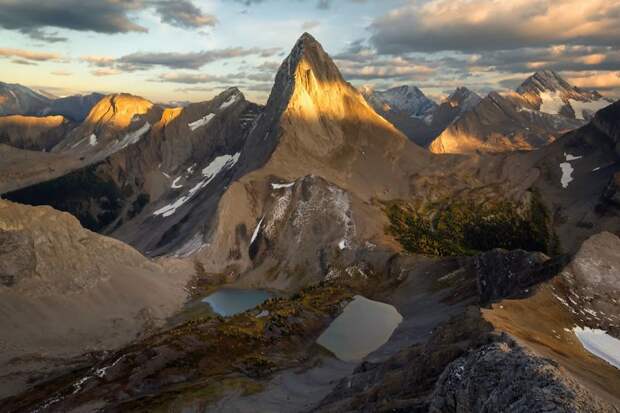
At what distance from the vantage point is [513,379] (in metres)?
31.5

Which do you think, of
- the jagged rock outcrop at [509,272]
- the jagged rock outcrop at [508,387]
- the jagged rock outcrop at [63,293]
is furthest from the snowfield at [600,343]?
the jagged rock outcrop at [63,293]

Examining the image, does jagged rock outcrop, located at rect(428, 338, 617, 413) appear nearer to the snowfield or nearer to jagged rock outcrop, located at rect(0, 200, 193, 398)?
the snowfield

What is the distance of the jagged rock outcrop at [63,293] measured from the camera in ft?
427

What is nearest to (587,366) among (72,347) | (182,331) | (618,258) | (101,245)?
(618,258)

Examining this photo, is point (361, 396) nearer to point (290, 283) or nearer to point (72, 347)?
point (72, 347)

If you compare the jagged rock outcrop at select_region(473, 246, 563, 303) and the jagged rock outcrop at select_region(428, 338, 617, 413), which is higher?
the jagged rock outcrop at select_region(428, 338, 617, 413)

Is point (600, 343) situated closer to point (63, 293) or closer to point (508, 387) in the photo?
point (508, 387)

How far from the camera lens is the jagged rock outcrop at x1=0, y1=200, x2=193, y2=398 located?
13000 centimetres

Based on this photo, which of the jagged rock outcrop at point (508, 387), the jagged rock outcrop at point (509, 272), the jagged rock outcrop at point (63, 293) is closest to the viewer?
the jagged rock outcrop at point (508, 387)

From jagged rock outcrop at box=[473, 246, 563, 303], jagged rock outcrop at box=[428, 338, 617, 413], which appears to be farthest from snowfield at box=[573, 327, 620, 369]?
jagged rock outcrop at box=[428, 338, 617, 413]

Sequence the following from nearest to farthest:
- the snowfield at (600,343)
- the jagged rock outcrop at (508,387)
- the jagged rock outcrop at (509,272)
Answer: the jagged rock outcrop at (508,387), the snowfield at (600,343), the jagged rock outcrop at (509,272)

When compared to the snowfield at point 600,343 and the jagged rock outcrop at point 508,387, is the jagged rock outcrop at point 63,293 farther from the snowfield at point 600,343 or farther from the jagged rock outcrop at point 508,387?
the snowfield at point 600,343

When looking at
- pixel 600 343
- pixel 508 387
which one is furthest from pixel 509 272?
pixel 508 387

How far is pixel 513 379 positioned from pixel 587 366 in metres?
33.8
